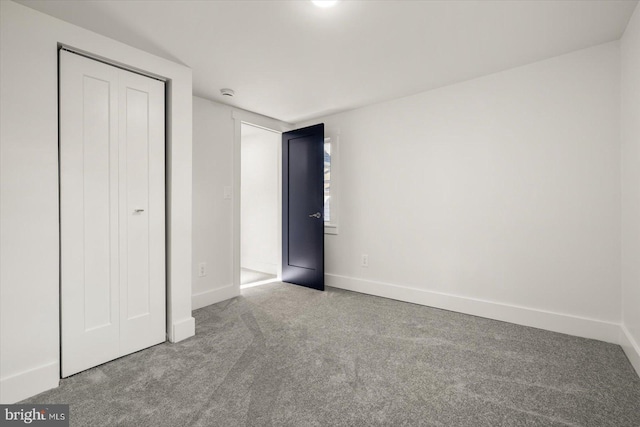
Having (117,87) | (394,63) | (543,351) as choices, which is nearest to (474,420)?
(543,351)

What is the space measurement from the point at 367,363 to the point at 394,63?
249 centimetres

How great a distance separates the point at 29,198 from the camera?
175 cm

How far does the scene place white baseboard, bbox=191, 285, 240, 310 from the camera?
3.23 metres

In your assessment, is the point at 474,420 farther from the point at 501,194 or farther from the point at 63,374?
the point at 63,374

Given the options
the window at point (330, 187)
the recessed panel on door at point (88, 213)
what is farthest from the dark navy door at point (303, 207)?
the recessed panel on door at point (88, 213)

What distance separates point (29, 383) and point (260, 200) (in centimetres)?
373

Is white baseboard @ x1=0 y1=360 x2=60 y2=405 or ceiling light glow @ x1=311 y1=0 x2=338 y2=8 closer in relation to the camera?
white baseboard @ x1=0 y1=360 x2=60 y2=405

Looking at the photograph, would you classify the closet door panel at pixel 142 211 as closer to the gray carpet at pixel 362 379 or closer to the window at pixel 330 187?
the gray carpet at pixel 362 379

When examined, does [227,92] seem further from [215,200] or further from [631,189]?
[631,189]

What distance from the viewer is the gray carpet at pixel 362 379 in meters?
1.52

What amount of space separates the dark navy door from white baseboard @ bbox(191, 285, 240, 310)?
3.05 feet

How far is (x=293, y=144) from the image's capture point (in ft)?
13.8

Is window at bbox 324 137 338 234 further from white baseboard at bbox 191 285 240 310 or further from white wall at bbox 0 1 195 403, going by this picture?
white wall at bbox 0 1 195 403

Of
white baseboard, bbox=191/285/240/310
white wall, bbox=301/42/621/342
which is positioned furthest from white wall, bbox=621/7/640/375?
white baseboard, bbox=191/285/240/310
